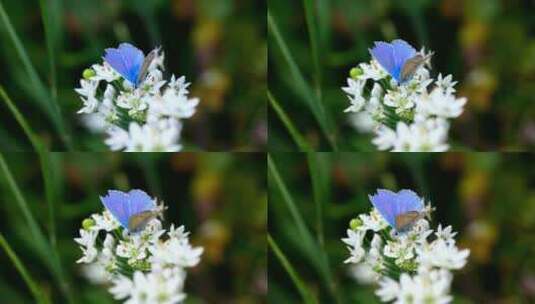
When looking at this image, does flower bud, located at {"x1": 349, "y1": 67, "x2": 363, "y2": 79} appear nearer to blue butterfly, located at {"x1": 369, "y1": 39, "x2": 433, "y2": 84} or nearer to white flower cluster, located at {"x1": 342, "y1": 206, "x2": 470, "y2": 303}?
blue butterfly, located at {"x1": 369, "y1": 39, "x2": 433, "y2": 84}

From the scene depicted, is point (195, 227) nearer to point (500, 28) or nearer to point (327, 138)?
point (327, 138)

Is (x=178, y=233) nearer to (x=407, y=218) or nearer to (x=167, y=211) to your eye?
(x=167, y=211)

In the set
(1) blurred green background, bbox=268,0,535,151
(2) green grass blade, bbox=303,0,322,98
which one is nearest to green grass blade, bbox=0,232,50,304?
(1) blurred green background, bbox=268,0,535,151

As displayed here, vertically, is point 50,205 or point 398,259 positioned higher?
point 50,205

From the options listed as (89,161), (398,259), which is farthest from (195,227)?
(398,259)

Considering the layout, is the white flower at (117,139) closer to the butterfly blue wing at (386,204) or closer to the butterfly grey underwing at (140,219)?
the butterfly grey underwing at (140,219)

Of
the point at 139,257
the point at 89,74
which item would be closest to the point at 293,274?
the point at 139,257

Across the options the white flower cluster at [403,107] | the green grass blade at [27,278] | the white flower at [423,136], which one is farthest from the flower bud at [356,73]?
the green grass blade at [27,278]
